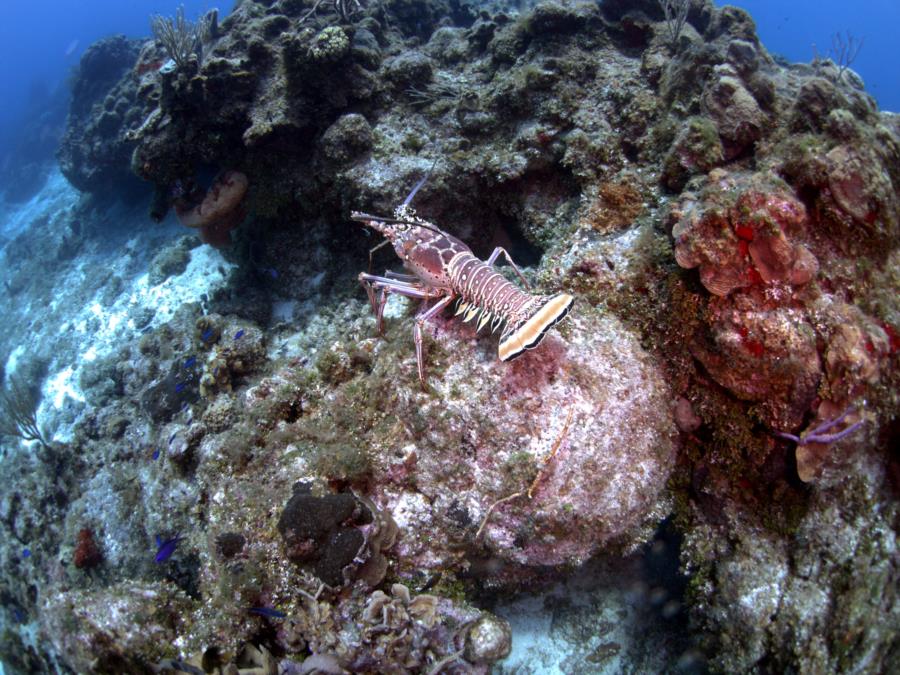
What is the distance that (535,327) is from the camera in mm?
3512

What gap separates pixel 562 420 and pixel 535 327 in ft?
2.81

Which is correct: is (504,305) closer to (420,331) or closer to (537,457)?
(420,331)

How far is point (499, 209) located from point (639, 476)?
4.75 meters

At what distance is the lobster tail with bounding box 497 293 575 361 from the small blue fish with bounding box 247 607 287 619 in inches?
101

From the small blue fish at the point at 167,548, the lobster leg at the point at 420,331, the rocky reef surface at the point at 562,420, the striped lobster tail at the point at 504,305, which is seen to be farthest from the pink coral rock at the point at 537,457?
the small blue fish at the point at 167,548

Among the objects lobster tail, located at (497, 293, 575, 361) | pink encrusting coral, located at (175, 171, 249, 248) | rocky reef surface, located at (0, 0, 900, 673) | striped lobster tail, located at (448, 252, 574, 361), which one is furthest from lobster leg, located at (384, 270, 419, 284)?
pink encrusting coral, located at (175, 171, 249, 248)

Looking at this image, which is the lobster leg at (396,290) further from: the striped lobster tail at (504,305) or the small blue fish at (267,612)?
the small blue fish at (267,612)

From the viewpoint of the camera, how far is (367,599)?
3602 millimetres

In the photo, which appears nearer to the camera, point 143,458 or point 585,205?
point 585,205

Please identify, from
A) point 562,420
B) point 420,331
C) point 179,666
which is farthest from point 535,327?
point 179,666

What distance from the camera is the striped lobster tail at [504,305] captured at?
352 cm

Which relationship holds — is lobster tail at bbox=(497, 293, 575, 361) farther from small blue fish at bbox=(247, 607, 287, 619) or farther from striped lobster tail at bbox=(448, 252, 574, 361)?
small blue fish at bbox=(247, 607, 287, 619)

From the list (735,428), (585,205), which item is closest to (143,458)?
(585,205)

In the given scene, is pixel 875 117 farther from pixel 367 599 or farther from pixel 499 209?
pixel 367 599
